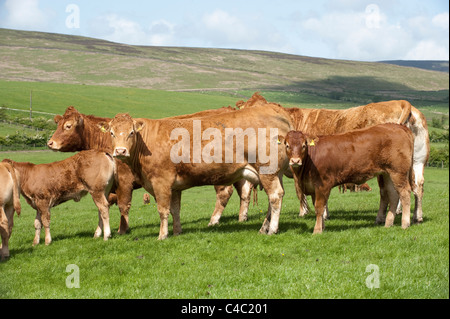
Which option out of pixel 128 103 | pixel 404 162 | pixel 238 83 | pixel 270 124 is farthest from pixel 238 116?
pixel 238 83

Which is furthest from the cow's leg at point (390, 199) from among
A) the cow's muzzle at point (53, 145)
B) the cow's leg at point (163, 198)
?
the cow's muzzle at point (53, 145)

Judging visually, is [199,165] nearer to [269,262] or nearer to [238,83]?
[269,262]

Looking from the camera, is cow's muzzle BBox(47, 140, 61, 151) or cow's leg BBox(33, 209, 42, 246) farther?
cow's muzzle BBox(47, 140, 61, 151)

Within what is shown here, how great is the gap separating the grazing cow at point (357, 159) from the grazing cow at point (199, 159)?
70cm

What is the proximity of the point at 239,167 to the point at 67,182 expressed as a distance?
162 inches

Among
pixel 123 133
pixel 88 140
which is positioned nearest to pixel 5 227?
pixel 123 133

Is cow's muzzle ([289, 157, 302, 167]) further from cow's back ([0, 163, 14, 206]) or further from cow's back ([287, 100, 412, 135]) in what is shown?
cow's back ([0, 163, 14, 206])

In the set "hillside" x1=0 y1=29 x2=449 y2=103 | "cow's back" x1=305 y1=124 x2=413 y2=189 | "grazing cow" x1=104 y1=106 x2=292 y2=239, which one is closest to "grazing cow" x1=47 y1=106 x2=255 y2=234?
"grazing cow" x1=104 y1=106 x2=292 y2=239

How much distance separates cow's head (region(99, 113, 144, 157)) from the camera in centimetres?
1090

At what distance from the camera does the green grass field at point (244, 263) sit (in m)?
7.54

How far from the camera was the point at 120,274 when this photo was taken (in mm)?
8859

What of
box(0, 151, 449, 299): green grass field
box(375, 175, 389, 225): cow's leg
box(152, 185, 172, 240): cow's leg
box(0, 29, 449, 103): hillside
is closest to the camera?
box(0, 151, 449, 299): green grass field

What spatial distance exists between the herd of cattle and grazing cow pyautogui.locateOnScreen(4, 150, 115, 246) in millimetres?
23

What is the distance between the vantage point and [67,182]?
12.2 meters
